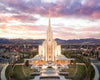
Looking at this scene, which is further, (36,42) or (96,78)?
(36,42)

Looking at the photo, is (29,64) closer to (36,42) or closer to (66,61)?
(66,61)

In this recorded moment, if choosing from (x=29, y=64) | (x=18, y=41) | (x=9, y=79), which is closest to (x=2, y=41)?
(x=18, y=41)

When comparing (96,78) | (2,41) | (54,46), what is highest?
(2,41)

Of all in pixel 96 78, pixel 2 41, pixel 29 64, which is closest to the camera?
pixel 96 78

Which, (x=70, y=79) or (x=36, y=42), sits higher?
(x=36, y=42)

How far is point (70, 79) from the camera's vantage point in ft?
65.5

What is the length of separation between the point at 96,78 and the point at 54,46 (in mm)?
13770

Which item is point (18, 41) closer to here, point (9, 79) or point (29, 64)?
point (29, 64)

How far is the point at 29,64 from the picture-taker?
30.6m

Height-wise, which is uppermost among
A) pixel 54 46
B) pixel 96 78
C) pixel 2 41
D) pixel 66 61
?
pixel 2 41

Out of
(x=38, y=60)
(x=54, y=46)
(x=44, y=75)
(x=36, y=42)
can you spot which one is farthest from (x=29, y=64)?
(x=36, y=42)

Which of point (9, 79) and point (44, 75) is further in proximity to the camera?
point (44, 75)

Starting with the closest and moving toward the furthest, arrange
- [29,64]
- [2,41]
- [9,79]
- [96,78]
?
[9,79] → [96,78] → [29,64] → [2,41]

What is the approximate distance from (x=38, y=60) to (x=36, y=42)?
8781 cm
